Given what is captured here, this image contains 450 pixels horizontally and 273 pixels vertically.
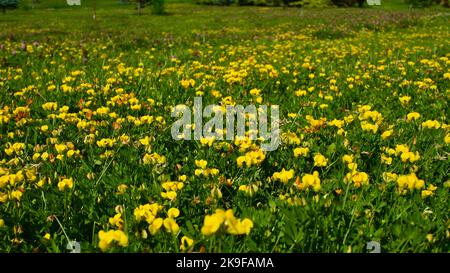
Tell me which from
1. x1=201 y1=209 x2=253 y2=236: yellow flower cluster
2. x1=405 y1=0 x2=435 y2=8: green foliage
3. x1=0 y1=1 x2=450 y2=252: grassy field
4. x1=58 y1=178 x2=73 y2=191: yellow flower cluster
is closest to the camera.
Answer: x1=201 y1=209 x2=253 y2=236: yellow flower cluster

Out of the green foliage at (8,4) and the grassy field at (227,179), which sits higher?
the green foliage at (8,4)

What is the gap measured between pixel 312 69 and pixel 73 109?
493 centimetres

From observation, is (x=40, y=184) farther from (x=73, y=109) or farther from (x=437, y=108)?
(x=437, y=108)

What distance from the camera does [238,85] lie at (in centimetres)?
666

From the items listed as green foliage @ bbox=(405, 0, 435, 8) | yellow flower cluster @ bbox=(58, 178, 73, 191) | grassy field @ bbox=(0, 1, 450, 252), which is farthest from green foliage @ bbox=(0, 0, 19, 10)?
yellow flower cluster @ bbox=(58, 178, 73, 191)

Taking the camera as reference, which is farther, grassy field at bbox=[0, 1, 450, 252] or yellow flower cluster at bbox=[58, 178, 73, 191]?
yellow flower cluster at bbox=[58, 178, 73, 191]

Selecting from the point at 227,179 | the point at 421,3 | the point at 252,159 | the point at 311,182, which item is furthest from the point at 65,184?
the point at 421,3

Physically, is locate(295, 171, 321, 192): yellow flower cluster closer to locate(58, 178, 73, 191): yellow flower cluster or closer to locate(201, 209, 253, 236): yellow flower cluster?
locate(201, 209, 253, 236): yellow flower cluster

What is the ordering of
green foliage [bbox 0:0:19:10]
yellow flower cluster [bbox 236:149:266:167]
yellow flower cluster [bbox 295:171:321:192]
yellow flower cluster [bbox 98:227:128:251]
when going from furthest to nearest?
green foliage [bbox 0:0:19:10]
yellow flower cluster [bbox 236:149:266:167]
yellow flower cluster [bbox 295:171:321:192]
yellow flower cluster [bbox 98:227:128:251]

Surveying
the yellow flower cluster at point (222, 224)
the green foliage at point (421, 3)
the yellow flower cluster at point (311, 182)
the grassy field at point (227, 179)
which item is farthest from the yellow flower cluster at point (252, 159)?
the green foliage at point (421, 3)

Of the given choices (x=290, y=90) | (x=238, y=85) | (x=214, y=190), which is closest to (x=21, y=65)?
(x=238, y=85)

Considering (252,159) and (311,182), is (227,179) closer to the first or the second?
(252,159)

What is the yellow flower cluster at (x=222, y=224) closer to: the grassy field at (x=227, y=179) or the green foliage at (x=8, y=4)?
the grassy field at (x=227, y=179)

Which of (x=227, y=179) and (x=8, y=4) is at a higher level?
(x=8, y=4)
